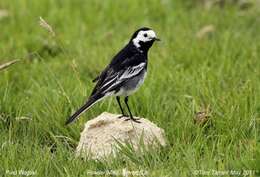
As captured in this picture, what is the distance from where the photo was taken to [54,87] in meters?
7.20

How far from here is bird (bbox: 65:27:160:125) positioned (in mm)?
5949

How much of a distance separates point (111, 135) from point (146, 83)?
170cm

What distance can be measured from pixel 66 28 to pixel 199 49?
105 inches

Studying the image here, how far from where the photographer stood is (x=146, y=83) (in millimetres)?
7094

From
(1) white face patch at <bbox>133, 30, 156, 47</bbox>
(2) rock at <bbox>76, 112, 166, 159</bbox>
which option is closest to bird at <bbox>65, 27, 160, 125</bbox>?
(1) white face patch at <bbox>133, 30, 156, 47</bbox>

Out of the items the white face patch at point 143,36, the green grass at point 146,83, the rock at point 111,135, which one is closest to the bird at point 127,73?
the white face patch at point 143,36

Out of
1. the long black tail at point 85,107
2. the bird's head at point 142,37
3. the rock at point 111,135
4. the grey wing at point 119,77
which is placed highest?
the bird's head at point 142,37

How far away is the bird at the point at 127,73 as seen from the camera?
595cm

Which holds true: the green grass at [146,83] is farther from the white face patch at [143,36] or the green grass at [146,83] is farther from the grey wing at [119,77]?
the white face patch at [143,36]

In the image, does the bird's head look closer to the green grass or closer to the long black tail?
the green grass

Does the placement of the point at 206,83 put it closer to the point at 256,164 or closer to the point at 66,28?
the point at 256,164

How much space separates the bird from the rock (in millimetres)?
164

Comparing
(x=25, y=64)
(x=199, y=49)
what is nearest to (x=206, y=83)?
(x=199, y=49)

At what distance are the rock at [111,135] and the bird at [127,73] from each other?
164mm
